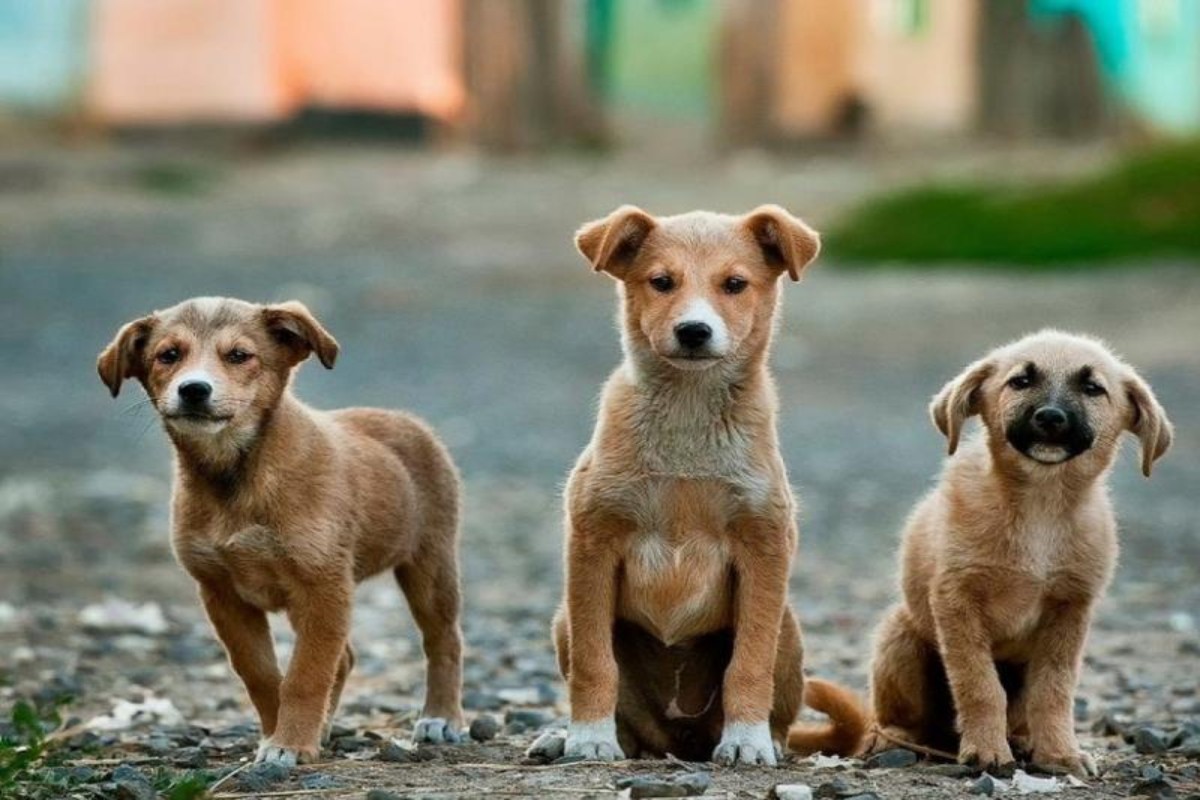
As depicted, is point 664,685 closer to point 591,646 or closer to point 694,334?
point 591,646

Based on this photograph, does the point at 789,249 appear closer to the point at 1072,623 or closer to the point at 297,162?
the point at 1072,623

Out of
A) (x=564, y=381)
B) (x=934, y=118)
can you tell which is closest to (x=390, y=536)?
(x=564, y=381)

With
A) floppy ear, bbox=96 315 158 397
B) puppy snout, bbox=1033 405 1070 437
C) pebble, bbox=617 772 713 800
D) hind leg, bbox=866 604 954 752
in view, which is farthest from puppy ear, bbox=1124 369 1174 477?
floppy ear, bbox=96 315 158 397

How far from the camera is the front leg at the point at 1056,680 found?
6652 millimetres

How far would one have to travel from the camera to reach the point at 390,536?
7.11 meters

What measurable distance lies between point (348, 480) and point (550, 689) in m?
2.00

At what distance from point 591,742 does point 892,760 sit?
929mm

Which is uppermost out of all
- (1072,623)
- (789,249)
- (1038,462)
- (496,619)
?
(789,249)

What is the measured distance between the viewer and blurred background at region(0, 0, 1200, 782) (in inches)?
456

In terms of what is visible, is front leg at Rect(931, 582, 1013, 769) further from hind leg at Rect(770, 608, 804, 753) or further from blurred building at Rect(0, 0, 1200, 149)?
blurred building at Rect(0, 0, 1200, 149)

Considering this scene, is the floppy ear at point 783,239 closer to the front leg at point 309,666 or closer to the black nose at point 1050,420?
the black nose at point 1050,420

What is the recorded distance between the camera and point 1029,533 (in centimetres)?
670

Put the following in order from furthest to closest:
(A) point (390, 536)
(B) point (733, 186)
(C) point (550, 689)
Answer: (B) point (733, 186)
(C) point (550, 689)
(A) point (390, 536)

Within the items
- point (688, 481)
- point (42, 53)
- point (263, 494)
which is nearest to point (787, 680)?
point (688, 481)
